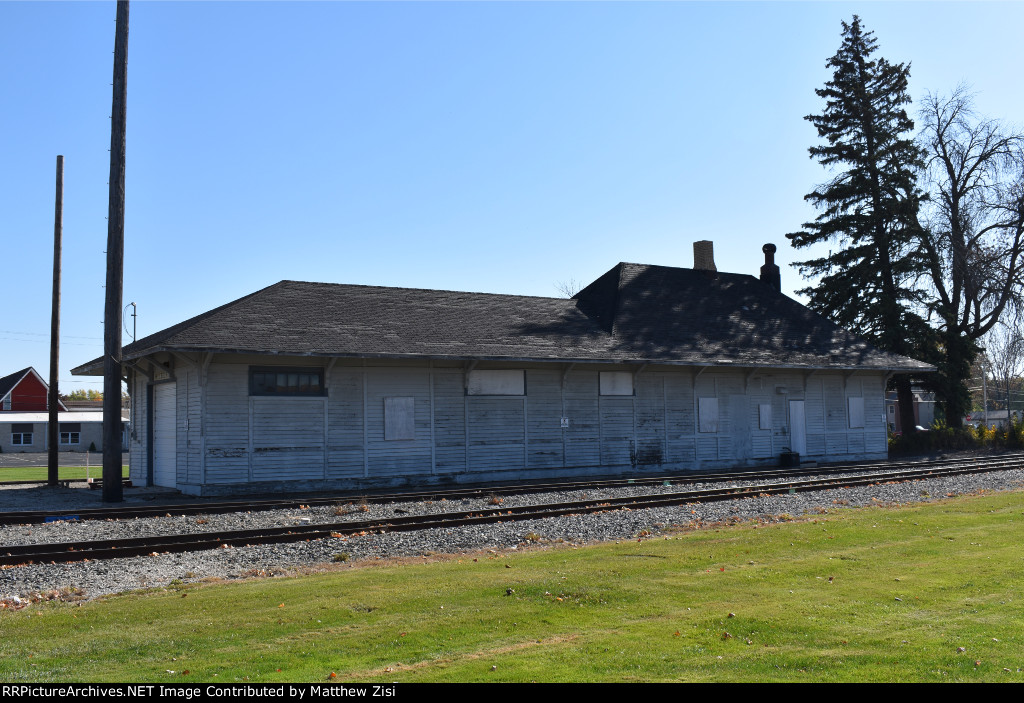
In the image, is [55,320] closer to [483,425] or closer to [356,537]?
[483,425]

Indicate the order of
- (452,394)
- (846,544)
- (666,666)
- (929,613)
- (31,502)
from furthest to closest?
(452,394), (31,502), (846,544), (929,613), (666,666)

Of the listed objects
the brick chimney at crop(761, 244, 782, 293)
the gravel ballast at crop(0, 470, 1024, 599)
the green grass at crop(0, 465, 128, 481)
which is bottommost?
the green grass at crop(0, 465, 128, 481)

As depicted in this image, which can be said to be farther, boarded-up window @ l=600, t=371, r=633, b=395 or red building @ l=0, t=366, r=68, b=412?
red building @ l=0, t=366, r=68, b=412

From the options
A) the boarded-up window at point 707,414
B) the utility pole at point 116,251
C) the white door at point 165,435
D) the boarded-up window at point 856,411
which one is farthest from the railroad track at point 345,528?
the boarded-up window at point 856,411

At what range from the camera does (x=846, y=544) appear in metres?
11.2

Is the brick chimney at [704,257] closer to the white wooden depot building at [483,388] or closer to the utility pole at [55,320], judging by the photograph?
the white wooden depot building at [483,388]

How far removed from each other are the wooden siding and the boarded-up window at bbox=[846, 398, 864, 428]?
0.86 ft

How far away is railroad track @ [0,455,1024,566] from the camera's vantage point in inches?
446

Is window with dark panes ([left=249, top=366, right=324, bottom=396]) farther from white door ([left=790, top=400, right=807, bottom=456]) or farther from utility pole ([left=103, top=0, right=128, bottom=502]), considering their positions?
white door ([left=790, top=400, right=807, bottom=456])

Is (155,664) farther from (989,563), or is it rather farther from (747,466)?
(747,466)

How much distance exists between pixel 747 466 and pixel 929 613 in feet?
72.5

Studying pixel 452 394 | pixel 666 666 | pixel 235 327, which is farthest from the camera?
pixel 452 394

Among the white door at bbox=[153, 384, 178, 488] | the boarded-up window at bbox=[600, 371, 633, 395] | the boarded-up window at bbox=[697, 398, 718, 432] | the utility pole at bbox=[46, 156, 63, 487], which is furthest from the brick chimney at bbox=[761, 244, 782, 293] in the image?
the utility pole at bbox=[46, 156, 63, 487]

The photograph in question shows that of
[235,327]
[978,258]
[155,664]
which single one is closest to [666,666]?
[155,664]
